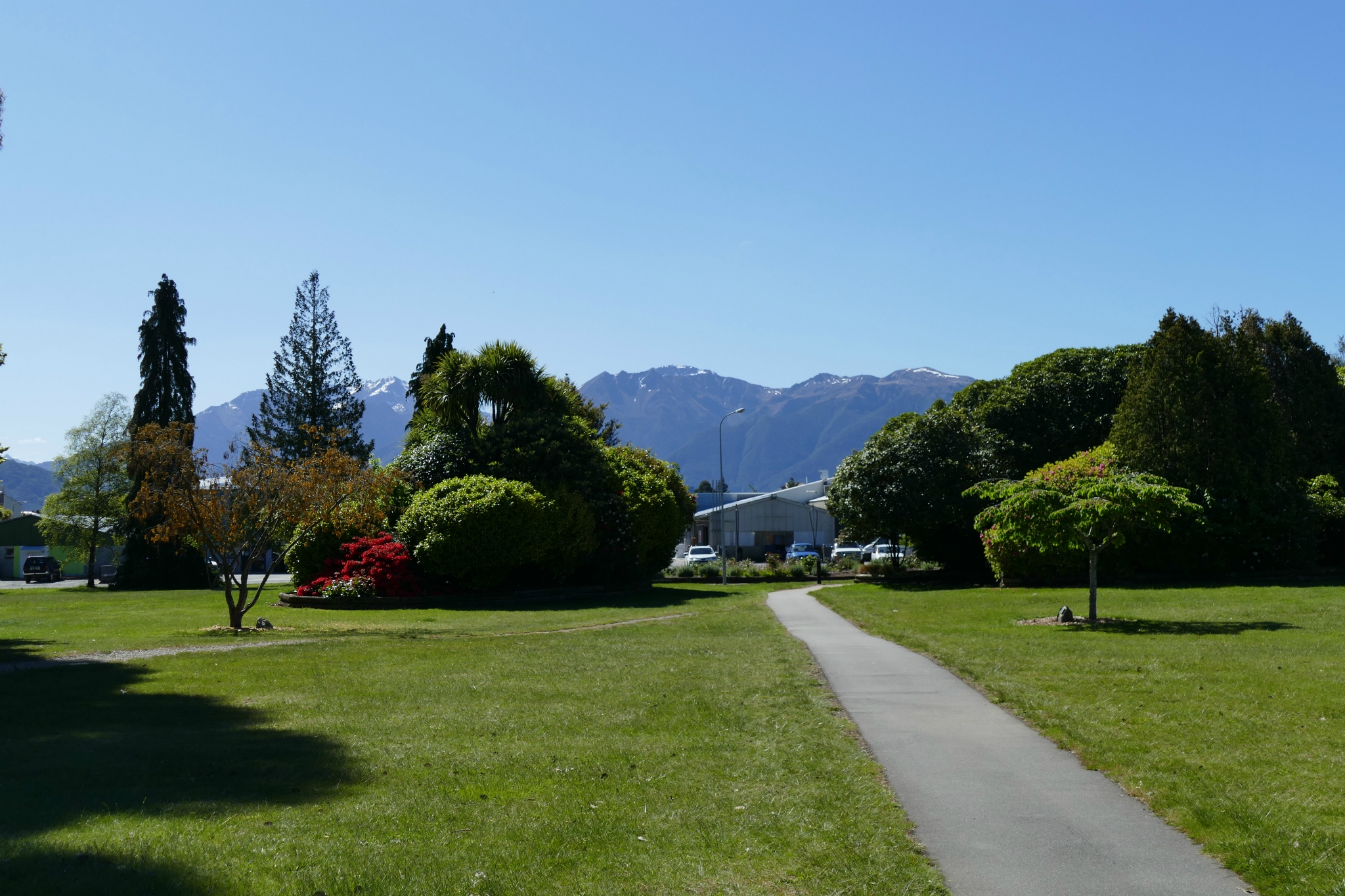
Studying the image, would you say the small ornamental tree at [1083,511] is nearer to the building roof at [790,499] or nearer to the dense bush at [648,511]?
the dense bush at [648,511]

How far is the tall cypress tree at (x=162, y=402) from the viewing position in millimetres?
46062

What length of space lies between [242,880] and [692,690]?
6.81 meters

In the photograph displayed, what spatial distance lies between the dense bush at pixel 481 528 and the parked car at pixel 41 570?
46.9 m

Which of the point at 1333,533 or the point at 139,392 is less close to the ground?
the point at 139,392

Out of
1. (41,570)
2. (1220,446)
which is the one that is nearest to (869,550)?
(1220,446)

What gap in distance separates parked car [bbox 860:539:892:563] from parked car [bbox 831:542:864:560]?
1.02ft

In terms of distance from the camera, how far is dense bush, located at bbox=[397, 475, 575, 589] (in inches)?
1149

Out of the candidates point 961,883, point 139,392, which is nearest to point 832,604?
point 961,883

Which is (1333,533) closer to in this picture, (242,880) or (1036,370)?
(1036,370)

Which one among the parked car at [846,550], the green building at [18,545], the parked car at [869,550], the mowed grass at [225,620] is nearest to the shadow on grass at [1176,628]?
the mowed grass at [225,620]

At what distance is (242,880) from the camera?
4766 mm

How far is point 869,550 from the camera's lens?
6359cm

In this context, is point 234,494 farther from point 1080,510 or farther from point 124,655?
point 1080,510

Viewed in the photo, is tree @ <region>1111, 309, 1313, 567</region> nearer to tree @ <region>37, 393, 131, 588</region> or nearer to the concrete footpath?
the concrete footpath
